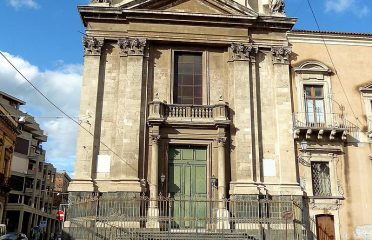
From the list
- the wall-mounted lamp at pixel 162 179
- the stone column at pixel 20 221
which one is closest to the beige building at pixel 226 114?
the wall-mounted lamp at pixel 162 179

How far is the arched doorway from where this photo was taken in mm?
18703

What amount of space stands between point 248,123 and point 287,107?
2.05m

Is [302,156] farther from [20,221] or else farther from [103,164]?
[20,221]

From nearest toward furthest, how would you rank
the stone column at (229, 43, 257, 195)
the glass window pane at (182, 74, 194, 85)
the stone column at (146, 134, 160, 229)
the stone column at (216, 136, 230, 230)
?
the stone column at (146, 134, 160, 229) → the stone column at (216, 136, 230, 230) → the stone column at (229, 43, 257, 195) → the glass window pane at (182, 74, 194, 85)

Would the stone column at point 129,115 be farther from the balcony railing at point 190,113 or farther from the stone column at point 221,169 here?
the stone column at point 221,169

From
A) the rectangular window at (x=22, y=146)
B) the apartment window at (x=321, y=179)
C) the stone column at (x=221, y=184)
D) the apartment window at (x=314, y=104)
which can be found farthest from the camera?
the rectangular window at (x=22, y=146)

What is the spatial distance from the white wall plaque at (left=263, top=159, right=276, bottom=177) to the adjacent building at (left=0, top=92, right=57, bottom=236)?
33.4 meters

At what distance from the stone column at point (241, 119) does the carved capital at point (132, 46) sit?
4.08 m

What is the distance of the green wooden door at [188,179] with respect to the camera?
18.2 meters

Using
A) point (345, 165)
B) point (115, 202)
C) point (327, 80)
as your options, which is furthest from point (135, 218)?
point (327, 80)

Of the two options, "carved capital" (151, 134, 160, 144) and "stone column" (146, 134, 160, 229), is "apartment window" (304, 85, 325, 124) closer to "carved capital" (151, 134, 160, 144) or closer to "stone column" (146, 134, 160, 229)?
"carved capital" (151, 134, 160, 144)

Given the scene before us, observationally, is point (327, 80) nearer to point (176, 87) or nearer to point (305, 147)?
point (305, 147)

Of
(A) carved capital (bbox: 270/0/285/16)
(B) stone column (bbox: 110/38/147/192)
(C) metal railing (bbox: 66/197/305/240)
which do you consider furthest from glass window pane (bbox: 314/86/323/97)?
(B) stone column (bbox: 110/38/147/192)

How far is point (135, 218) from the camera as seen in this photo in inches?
628
